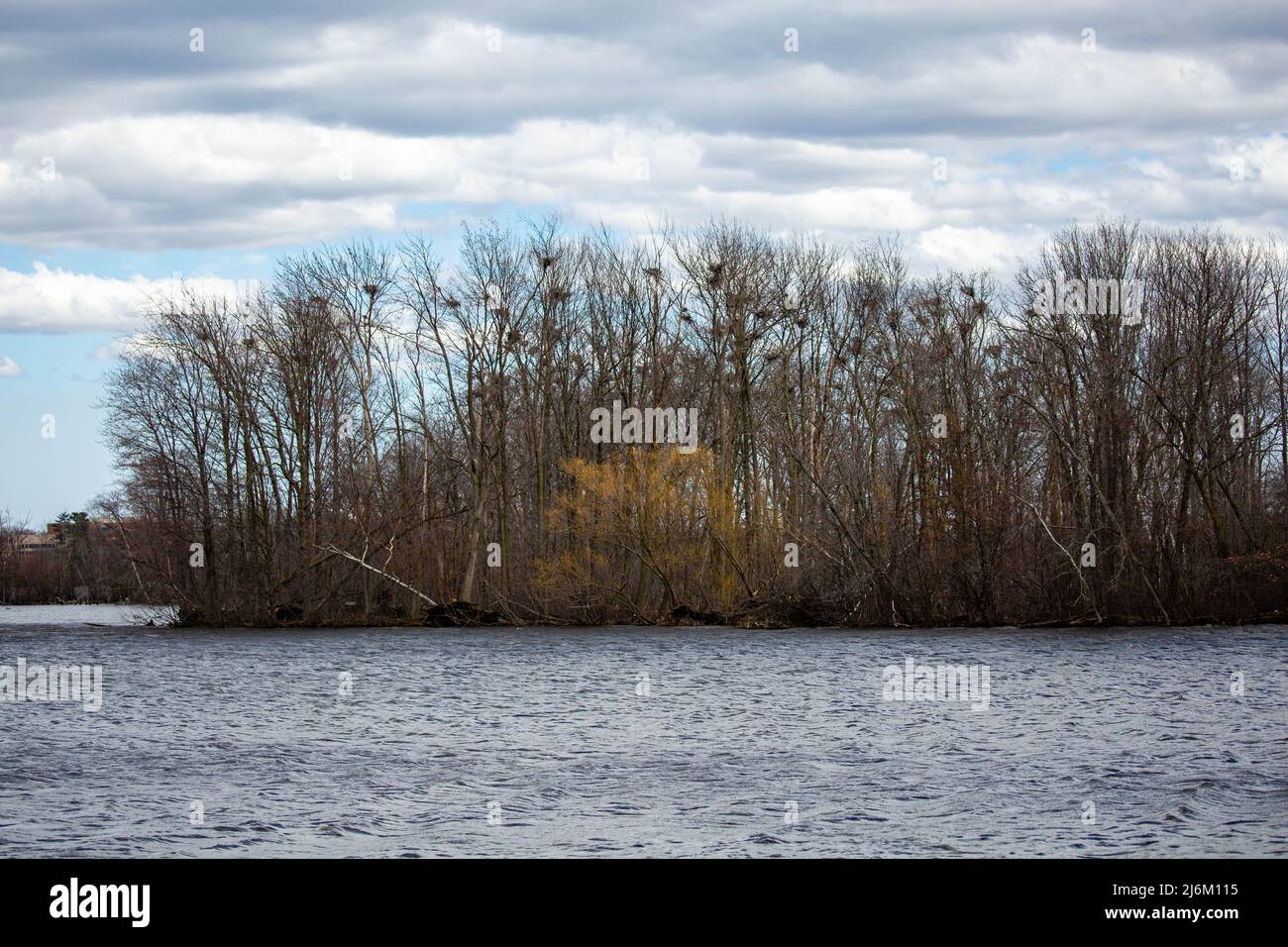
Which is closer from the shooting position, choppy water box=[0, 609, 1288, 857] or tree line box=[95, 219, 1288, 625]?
choppy water box=[0, 609, 1288, 857]

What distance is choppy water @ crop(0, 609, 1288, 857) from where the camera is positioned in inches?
690

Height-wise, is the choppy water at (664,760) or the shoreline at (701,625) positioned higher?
the choppy water at (664,760)

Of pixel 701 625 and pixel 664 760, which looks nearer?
pixel 664 760

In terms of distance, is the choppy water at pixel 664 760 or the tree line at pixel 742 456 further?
the tree line at pixel 742 456

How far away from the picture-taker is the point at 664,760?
2430 centimetres

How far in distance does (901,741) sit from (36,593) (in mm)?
120185

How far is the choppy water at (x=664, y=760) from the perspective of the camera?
1753 cm

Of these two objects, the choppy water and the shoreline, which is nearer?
the choppy water

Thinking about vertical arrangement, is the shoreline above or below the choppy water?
below

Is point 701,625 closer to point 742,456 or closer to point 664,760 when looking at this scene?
point 742,456

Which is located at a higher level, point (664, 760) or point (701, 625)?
point (664, 760)

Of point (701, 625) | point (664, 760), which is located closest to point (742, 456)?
point (701, 625)

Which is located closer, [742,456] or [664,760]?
[664,760]
